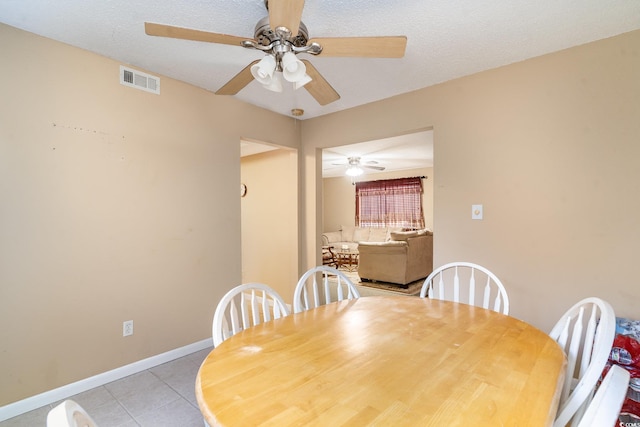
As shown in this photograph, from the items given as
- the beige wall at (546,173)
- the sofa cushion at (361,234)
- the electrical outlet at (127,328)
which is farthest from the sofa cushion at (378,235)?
the electrical outlet at (127,328)

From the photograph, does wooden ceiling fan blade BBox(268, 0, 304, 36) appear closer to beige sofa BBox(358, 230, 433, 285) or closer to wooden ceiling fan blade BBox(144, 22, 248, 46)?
wooden ceiling fan blade BBox(144, 22, 248, 46)

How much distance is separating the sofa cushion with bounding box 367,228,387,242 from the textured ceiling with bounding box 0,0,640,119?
5433 mm

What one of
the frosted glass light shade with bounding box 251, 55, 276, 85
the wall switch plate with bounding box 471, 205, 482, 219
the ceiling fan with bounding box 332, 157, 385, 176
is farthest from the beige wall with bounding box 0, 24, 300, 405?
the ceiling fan with bounding box 332, 157, 385, 176

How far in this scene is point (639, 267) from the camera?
192cm

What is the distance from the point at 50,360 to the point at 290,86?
2.60 m

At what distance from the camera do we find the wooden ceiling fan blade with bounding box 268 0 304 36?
3.99 ft

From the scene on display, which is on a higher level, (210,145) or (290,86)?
(290,86)

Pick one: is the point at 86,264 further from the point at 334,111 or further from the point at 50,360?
the point at 334,111

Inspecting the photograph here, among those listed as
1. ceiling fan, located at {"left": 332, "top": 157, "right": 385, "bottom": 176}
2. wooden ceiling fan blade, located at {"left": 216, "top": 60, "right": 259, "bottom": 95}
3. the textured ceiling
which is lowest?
wooden ceiling fan blade, located at {"left": 216, "top": 60, "right": 259, "bottom": 95}

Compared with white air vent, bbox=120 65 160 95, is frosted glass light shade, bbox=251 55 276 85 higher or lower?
lower

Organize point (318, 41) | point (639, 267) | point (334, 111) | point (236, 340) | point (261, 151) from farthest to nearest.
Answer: point (261, 151), point (334, 111), point (639, 267), point (318, 41), point (236, 340)

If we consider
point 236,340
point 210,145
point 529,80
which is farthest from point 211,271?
point 529,80

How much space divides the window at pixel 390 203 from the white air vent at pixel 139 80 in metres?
6.07

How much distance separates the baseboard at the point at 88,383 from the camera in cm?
185
